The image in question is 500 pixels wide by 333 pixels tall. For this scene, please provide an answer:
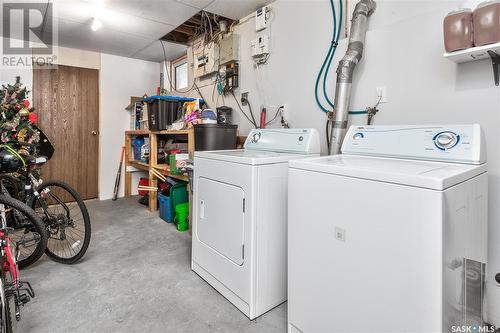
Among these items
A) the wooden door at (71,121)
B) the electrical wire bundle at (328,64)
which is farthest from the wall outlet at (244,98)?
the wooden door at (71,121)

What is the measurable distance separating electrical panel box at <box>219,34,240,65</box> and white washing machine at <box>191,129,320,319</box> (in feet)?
5.04

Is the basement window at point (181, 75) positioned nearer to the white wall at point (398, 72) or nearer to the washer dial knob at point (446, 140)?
the white wall at point (398, 72)

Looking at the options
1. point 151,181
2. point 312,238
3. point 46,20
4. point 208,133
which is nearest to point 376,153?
point 312,238

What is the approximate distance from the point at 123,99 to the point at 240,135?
2.51 meters

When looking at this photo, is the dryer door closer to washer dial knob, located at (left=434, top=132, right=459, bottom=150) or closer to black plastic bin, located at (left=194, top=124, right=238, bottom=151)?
black plastic bin, located at (left=194, top=124, right=238, bottom=151)

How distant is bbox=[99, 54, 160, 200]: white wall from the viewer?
429cm

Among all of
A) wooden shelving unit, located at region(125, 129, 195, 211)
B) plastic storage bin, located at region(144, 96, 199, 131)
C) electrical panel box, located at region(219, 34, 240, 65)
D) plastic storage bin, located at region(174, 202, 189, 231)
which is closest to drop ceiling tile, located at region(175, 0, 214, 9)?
electrical panel box, located at region(219, 34, 240, 65)

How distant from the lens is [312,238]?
1.24 metres

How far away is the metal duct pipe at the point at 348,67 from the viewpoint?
1828mm

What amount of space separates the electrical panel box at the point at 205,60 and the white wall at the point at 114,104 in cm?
147

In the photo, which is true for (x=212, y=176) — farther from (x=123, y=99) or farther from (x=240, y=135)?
(x=123, y=99)

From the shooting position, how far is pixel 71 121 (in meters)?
4.04

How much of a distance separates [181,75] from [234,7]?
199 centimetres

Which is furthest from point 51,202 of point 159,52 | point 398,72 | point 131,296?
point 159,52
